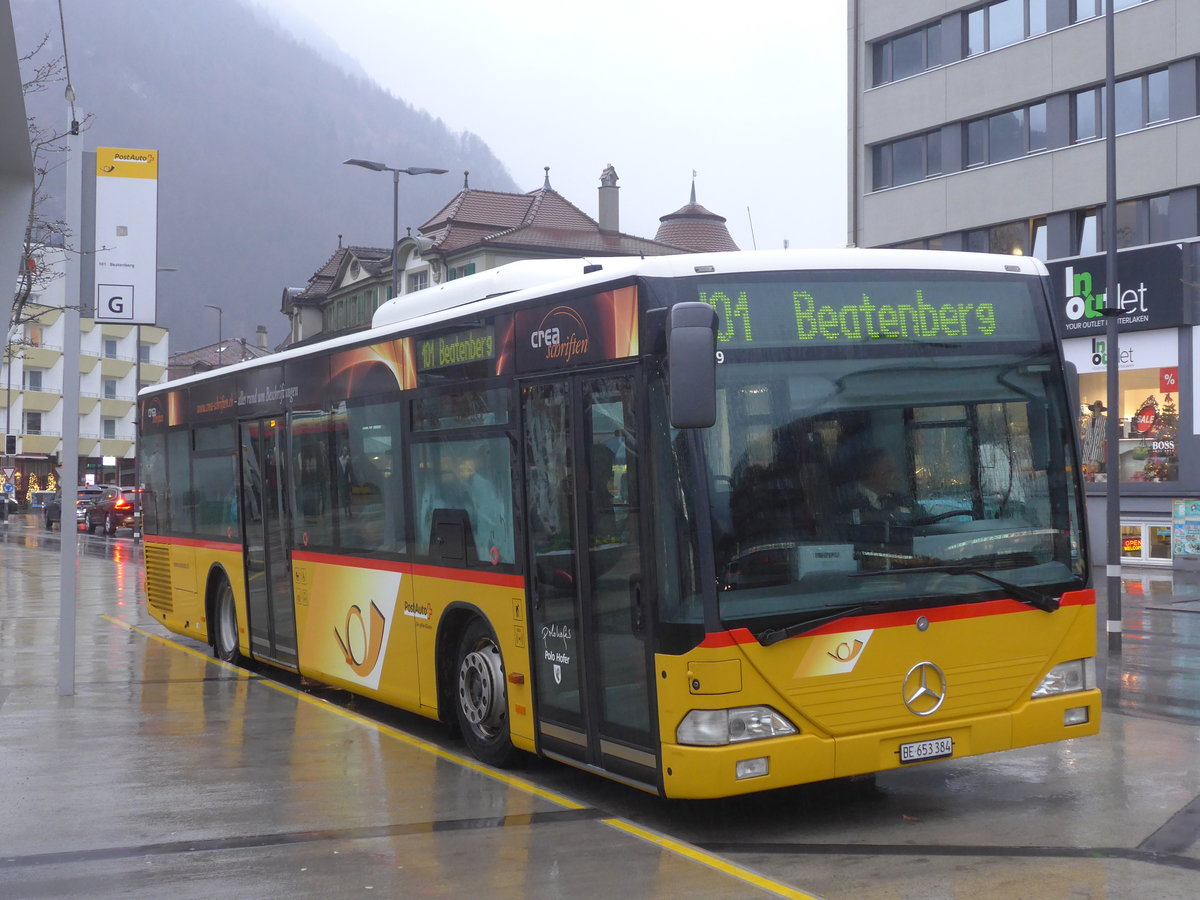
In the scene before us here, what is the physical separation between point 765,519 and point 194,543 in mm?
9703

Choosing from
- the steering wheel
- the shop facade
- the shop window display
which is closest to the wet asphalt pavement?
the steering wheel

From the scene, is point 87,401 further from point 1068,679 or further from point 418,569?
point 1068,679

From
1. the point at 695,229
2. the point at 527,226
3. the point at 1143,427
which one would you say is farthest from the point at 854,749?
the point at 695,229

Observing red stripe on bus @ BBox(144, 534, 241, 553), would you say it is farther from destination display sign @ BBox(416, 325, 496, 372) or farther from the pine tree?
the pine tree

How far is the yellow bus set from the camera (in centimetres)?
684

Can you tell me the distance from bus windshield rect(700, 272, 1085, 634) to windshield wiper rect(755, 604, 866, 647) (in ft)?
0.07

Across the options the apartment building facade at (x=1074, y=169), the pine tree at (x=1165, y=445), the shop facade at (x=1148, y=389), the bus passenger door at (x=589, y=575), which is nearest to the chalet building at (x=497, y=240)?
the apartment building facade at (x=1074, y=169)

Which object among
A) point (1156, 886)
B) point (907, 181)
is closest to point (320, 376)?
point (1156, 886)

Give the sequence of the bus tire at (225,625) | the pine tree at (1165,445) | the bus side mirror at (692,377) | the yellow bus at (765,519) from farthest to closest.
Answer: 1. the pine tree at (1165,445)
2. the bus tire at (225,625)
3. the yellow bus at (765,519)
4. the bus side mirror at (692,377)

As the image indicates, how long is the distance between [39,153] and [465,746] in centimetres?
869

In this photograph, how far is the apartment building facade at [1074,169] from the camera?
30.0m

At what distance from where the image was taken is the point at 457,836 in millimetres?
7211

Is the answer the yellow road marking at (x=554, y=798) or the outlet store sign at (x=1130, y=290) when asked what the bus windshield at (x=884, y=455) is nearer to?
the yellow road marking at (x=554, y=798)

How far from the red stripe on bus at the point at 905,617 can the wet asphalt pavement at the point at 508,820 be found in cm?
105
